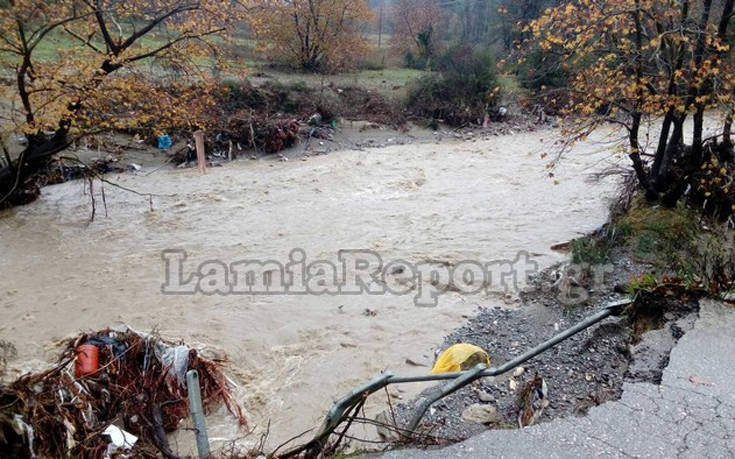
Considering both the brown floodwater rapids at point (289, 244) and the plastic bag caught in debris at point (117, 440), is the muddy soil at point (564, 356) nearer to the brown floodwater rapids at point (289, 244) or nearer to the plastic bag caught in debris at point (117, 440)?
the brown floodwater rapids at point (289, 244)

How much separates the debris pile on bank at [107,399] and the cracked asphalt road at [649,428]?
1658 millimetres

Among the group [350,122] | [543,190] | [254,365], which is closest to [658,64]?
[543,190]

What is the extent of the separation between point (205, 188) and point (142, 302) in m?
5.17

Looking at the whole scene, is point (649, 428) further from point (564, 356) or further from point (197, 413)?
point (197, 413)

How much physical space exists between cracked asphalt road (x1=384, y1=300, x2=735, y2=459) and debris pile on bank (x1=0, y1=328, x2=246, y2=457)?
5.44 feet

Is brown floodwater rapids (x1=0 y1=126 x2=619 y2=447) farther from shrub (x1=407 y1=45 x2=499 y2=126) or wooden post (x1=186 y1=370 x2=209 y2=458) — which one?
shrub (x1=407 y1=45 x2=499 y2=126)

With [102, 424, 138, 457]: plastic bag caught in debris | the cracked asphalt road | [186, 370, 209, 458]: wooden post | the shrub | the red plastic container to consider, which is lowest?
the red plastic container

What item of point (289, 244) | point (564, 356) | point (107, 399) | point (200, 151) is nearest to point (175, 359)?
point (107, 399)

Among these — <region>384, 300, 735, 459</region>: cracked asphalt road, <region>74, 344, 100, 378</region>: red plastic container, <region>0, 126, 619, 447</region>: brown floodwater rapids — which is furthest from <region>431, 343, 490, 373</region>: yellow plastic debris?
<region>74, 344, 100, 378</region>: red plastic container

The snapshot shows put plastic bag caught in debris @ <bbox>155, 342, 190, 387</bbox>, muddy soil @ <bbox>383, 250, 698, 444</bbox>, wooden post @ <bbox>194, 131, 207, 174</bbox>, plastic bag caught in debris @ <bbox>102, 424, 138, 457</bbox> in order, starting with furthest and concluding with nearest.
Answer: wooden post @ <bbox>194, 131, 207, 174</bbox>
plastic bag caught in debris @ <bbox>155, 342, 190, 387</bbox>
muddy soil @ <bbox>383, 250, 698, 444</bbox>
plastic bag caught in debris @ <bbox>102, 424, 138, 457</bbox>

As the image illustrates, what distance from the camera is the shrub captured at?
18.0m

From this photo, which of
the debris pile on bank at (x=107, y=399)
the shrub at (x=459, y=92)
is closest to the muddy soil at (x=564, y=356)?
the debris pile on bank at (x=107, y=399)

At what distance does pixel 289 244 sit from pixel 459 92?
38.9ft

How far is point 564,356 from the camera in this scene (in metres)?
4.46
